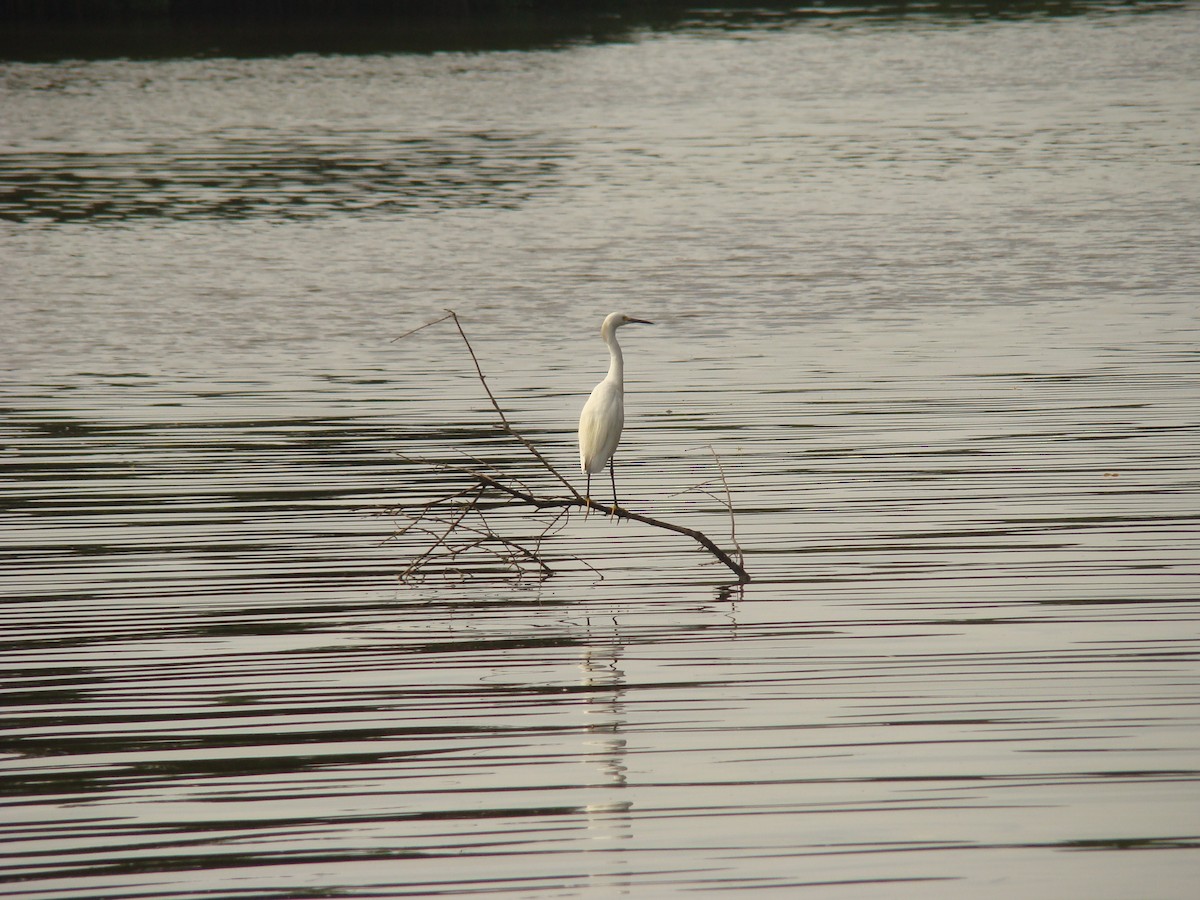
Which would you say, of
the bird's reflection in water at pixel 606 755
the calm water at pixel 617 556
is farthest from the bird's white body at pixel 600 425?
the bird's reflection in water at pixel 606 755

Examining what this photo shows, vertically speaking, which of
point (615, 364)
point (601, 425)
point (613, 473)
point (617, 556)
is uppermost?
point (615, 364)

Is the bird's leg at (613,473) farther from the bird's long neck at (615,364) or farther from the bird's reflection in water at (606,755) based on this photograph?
the bird's reflection in water at (606,755)

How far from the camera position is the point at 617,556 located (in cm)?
909

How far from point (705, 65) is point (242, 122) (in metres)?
14.4

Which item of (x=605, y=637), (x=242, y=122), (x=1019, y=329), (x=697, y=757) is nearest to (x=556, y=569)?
(x=605, y=637)

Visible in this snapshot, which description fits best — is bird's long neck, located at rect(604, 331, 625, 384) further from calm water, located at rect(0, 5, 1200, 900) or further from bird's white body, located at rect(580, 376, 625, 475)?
calm water, located at rect(0, 5, 1200, 900)

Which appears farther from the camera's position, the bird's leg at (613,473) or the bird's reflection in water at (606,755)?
the bird's leg at (613,473)

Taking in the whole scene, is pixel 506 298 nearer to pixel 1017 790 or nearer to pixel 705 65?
pixel 1017 790

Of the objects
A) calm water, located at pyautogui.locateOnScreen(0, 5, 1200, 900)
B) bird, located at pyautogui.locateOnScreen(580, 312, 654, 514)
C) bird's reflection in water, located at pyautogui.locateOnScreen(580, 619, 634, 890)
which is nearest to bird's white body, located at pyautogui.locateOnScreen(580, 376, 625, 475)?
bird, located at pyautogui.locateOnScreen(580, 312, 654, 514)

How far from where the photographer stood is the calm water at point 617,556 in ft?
18.5

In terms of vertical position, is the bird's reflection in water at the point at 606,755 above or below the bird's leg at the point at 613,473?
above

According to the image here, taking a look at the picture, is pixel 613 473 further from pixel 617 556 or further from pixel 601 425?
pixel 617 556

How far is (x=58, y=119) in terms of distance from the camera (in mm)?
36062

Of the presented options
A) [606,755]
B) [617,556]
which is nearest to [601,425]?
[617,556]
